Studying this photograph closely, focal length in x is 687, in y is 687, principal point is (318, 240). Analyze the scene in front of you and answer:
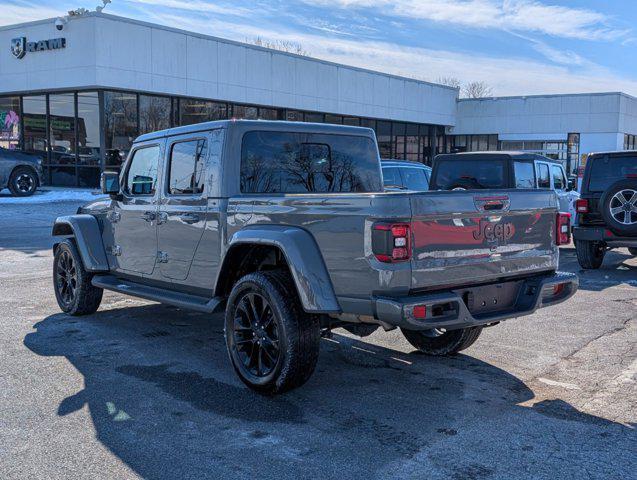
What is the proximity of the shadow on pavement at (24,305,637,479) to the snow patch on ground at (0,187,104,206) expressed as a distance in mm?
15890

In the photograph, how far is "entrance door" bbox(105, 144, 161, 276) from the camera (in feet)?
20.6

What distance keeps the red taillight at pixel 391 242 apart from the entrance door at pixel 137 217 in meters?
2.69

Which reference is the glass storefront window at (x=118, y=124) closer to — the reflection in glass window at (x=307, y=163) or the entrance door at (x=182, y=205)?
the entrance door at (x=182, y=205)

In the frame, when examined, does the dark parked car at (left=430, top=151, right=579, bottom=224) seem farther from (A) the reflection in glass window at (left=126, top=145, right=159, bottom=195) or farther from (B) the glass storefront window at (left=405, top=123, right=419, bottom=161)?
(B) the glass storefront window at (left=405, top=123, right=419, bottom=161)

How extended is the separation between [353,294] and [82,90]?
22.4 m

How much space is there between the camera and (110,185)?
22.2 ft

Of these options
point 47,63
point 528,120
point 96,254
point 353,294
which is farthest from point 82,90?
point 528,120

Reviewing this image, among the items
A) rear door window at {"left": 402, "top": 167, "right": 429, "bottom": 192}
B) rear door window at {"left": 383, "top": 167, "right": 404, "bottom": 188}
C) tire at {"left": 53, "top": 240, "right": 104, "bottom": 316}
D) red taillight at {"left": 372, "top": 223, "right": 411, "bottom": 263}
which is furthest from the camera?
rear door window at {"left": 402, "top": 167, "right": 429, "bottom": 192}

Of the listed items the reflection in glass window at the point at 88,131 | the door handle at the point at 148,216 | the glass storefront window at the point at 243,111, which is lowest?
the door handle at the point at 148,216

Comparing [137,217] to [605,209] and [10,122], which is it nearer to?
[605,209]

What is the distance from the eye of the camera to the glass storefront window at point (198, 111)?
2653cm

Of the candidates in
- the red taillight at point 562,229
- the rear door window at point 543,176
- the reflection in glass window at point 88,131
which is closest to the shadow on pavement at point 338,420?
the red taillight at point 562,229

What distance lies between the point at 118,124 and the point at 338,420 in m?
22.2

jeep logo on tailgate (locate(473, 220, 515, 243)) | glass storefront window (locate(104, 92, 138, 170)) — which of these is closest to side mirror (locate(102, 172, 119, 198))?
jeep logo on tailgate (locate(473, 220, 515, 243))
